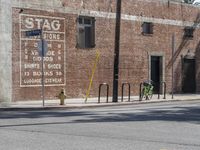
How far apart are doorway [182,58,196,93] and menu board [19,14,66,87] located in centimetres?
1183

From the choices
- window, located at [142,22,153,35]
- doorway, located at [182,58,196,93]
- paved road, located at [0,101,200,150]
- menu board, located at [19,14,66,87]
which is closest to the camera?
paved road, located at [0,101,200,150]

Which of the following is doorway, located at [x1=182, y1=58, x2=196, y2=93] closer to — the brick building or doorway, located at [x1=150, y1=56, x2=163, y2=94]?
the brick building

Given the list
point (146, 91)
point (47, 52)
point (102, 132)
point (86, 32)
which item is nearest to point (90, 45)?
point (86, 32)

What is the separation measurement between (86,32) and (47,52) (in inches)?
143

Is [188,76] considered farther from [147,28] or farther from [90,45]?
[90,45]

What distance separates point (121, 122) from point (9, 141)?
18.0 ft

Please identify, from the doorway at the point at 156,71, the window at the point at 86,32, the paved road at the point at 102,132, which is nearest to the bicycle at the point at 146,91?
the window at the point at 86,32

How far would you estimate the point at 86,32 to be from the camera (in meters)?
30.9

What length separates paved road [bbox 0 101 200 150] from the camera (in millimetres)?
11617

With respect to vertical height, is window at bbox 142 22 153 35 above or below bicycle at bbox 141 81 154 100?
above

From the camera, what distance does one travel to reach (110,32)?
32.0 m

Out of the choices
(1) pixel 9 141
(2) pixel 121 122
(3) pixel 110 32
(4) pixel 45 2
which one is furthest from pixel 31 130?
(3) pixel 110 32

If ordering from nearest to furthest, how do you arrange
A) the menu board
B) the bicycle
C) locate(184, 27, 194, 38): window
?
1. the menu board
2. the bicycle
3. locate(184, 27, 194, 38): window

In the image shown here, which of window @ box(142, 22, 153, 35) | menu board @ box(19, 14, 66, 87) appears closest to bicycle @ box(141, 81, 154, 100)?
menu board @ box(19, 14, 66, 87)
